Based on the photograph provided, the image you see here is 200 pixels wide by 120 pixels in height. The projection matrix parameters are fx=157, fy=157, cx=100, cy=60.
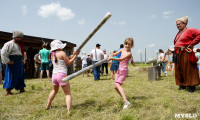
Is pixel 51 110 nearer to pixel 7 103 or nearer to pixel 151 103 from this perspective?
pixel 7 103

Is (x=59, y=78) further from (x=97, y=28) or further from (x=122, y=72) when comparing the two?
(x=122, y=72)

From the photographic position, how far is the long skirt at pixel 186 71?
4930 millimetres

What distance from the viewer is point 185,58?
4.99 meters

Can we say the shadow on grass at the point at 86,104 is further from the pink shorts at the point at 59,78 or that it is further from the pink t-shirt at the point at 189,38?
the pink t-shirt at the point at 189,38

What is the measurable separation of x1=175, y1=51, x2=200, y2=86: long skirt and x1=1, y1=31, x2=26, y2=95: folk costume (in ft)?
17.5

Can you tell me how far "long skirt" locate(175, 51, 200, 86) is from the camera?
16.2 ft

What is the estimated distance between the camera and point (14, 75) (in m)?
5.36

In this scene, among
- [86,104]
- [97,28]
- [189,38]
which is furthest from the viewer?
[189,38]

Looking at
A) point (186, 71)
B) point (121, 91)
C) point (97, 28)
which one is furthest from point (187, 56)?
point (97, 28)

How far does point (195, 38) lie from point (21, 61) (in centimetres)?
579

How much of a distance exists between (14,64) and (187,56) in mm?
5680

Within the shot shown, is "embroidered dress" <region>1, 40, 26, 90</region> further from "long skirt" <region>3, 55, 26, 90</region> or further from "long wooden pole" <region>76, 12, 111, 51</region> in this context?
"long wooden pole" <region>76, 12, 111, 51</region>

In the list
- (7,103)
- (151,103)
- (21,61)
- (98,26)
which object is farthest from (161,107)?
(21,61)

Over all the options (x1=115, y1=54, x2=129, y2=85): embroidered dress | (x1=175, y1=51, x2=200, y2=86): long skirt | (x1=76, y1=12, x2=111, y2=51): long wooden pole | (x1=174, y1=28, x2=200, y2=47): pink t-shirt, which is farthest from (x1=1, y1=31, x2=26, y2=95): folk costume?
(x1=175, y1=51, x2=200, y2=86): long skirt
